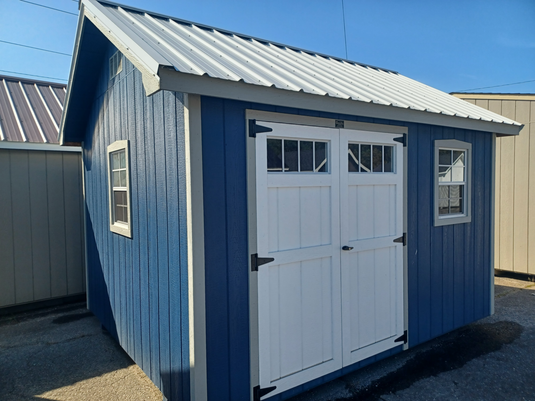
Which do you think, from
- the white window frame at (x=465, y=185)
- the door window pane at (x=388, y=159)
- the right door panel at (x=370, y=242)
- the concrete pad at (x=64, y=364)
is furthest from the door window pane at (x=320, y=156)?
the concrete pad at (x=64, y=364)

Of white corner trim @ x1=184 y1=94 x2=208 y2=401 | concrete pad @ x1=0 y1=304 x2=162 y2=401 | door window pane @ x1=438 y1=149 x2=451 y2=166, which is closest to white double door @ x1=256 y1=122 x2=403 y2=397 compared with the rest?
white corner trim @ x1=184 y1=94 x2=208 y2=401

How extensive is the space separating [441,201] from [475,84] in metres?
18.3

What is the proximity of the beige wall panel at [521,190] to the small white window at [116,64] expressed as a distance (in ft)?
21.6

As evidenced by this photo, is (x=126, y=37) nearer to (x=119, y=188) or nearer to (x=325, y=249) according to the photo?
(x=119, y=188)

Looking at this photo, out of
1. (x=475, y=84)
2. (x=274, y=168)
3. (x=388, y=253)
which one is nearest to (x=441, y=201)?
(x=388, y=253)

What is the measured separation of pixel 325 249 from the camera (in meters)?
2.95

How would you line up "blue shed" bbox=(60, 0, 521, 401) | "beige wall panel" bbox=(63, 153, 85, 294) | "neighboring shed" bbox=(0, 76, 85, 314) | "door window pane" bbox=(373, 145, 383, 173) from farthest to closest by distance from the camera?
"beige wall panel" bbox=(63, 153, 85, 294), "neighboring shed" bbox=(0, 76, 85, 314), "door window pane" bbox=(373, 145, 383, 173), "blue shed" bbox=(60, 0, 521, 401)

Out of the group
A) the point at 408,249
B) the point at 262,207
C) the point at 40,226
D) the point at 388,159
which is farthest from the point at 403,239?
the point at 40,226

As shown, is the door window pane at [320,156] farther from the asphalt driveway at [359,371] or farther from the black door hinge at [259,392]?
the asphalt driveway at [359,371]

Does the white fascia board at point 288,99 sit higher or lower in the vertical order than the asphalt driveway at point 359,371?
higher

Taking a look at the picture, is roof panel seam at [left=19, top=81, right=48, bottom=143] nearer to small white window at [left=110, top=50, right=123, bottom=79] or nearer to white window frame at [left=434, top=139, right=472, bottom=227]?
small white window at [left=110, top=50, right=123, bottom=79]

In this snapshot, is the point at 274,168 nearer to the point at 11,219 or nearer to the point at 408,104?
the point at 408,104

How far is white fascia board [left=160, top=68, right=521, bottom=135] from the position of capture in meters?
2.04

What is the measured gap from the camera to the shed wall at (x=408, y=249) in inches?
93.7
